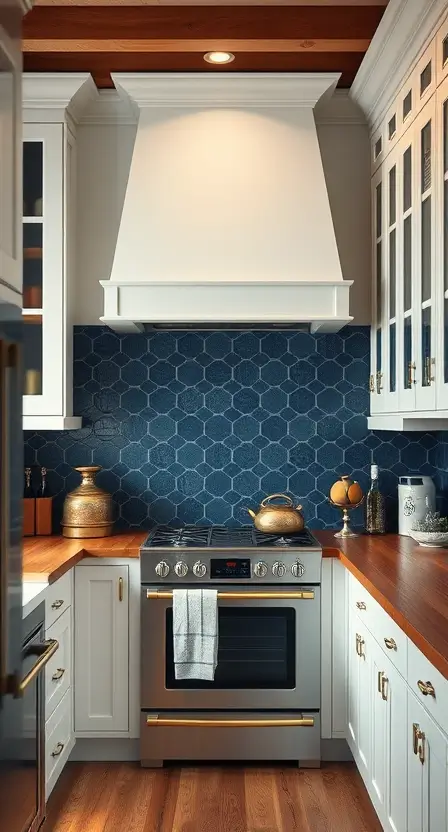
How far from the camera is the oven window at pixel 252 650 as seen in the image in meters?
3.34

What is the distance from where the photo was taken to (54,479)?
3.92 metres

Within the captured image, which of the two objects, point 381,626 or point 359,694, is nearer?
point 381,626

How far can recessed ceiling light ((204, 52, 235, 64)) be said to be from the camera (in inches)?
133

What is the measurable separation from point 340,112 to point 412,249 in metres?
1.12

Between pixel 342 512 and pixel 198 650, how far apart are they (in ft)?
3.28

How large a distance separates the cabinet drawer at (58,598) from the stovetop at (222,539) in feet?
1.07

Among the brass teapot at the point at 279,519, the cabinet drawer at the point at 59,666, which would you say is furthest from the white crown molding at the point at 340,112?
the cabinet drawer at the point at 59,666

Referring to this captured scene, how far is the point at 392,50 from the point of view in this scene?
121 inches

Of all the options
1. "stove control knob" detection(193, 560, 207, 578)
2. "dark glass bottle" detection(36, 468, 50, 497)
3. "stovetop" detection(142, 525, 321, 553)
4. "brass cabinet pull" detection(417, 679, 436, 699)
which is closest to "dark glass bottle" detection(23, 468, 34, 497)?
"dark glass bottle" detection(36, 468, 50, 497)

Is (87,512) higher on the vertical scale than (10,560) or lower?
lower

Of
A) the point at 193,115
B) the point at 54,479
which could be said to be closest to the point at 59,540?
the point at 54,479

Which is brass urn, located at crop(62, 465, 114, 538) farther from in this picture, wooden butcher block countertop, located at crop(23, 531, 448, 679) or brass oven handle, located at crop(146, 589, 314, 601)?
brass oven handle, located at crop(146, 589, 314, 601)

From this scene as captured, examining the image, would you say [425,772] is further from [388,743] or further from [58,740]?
[58,740]

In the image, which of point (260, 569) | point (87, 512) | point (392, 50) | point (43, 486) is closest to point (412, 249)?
point (392, 50)
